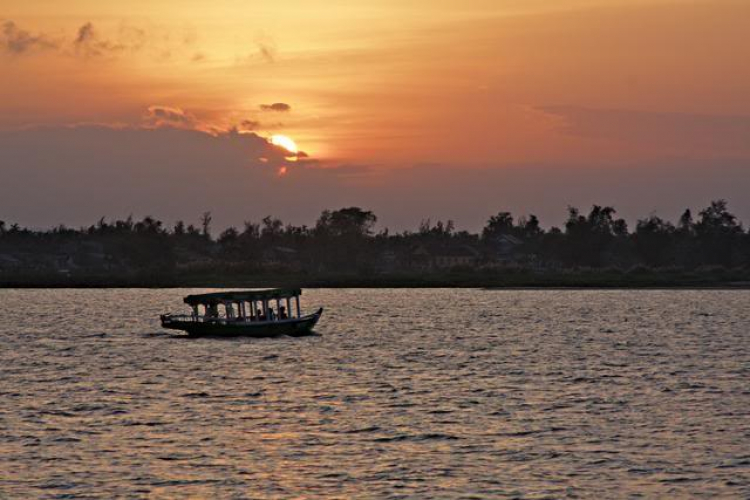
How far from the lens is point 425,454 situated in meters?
41.1

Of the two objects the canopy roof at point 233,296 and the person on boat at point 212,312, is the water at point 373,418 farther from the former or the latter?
the canopy roof at point 233,296

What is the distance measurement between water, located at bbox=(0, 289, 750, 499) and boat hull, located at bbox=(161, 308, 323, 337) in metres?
0.99

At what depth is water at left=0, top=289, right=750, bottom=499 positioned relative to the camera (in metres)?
36.2

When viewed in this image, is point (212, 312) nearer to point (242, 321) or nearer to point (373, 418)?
point (242, 321)

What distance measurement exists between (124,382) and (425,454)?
2923 centimetres

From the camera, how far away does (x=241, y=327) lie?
97938 mm

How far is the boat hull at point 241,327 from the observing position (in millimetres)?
98125

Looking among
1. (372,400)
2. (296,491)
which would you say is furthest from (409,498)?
(372,400)

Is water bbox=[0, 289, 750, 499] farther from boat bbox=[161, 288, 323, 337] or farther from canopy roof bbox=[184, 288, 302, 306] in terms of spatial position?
canopy roof bbox=[184, 288, 302, 306]

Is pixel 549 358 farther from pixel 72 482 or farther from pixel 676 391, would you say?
pixel 72 482

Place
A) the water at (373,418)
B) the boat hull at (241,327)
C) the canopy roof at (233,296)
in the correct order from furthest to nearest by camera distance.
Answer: the boat hull at (241,327) → the canopy roof at (233,296) → the water at (373,418)

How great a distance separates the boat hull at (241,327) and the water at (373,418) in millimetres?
993

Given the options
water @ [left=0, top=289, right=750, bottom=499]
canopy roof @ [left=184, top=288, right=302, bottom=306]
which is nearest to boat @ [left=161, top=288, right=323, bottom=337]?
canopy roof @ [left=184, top=288, right=302, bottom=306]

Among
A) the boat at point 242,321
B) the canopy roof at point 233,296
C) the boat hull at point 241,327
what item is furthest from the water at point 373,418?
the canopy roof at point 233,296
